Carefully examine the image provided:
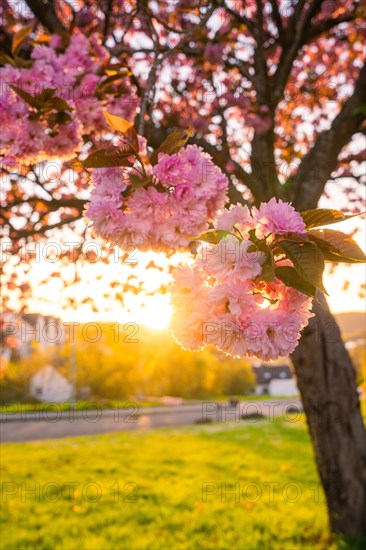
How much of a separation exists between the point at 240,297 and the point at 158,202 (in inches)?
21.2

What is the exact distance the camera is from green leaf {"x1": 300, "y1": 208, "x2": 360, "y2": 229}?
1294 mm

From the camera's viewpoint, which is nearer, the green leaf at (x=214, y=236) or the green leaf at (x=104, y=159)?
the green leaf at (x=214, y=236)

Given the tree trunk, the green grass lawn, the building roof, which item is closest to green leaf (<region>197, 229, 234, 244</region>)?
the tree trunk

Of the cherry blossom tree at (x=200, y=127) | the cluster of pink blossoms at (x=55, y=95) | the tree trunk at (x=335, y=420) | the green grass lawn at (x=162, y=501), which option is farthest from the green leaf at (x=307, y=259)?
the green grass lawn at (x=162, y=501)

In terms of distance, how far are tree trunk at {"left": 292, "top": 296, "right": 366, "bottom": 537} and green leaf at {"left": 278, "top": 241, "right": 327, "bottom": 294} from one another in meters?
3.57

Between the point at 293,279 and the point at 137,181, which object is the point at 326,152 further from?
the point at 293,279

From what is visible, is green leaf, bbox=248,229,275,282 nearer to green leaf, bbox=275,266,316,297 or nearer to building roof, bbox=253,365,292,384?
green leaf, bbox=275,266,316,297

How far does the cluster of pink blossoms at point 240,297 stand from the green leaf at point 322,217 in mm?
84

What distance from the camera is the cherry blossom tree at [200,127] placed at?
1.66 metres

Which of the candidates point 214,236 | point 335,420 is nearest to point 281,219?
point 214,236

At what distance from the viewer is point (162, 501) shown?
646cm

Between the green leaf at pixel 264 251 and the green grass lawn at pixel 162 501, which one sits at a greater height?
the green leaf at pixel 264 251

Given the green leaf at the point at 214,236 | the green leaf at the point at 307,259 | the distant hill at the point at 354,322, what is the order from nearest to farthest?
the green leaf at the point at 307,259, the green leaf at the point at 214,236, the distant hill at the point at 354,322

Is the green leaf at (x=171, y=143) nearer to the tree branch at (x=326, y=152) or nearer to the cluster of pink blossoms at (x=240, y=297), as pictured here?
the cluster of pink blossoms at (x=240, y=297)
